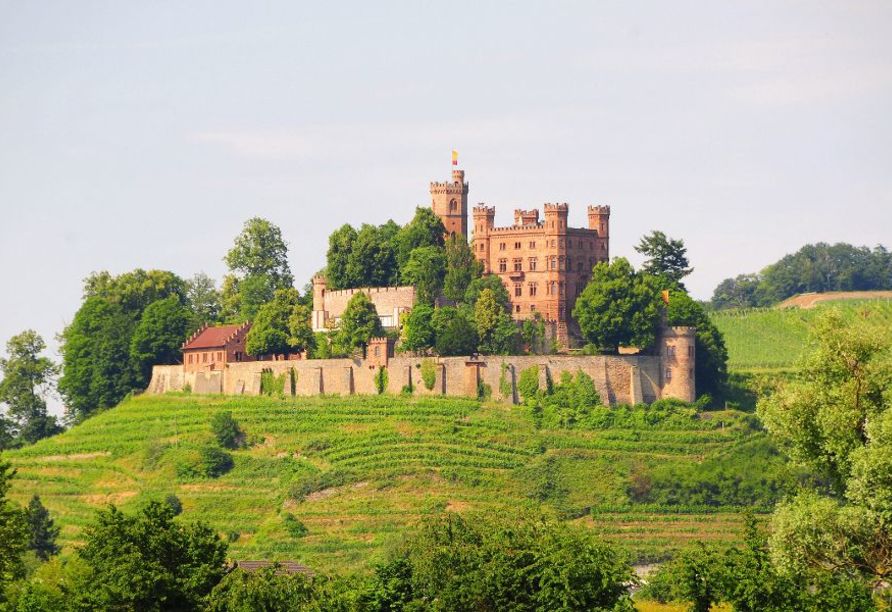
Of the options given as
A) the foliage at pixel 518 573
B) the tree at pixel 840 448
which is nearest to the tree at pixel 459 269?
the foliage at pixel 518 573

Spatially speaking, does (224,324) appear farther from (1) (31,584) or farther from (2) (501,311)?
(1) (31,584)

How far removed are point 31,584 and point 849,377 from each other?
948 inches

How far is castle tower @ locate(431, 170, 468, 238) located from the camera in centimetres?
9981

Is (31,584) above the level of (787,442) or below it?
below

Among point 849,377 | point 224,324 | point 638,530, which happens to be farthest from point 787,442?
point 224,324

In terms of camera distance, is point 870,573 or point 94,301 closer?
point 870,573

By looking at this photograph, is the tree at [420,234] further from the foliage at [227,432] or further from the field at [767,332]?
the field at [767,332]

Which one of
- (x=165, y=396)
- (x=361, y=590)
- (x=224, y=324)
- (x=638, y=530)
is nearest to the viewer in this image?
(x=361, y=590)

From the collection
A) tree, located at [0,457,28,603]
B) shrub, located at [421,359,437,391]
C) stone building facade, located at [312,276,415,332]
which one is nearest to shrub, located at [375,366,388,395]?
shrub, located at [421,359,437,391]

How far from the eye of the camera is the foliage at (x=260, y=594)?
4872 centimetres

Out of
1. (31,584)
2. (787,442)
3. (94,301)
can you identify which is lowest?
(31,584)

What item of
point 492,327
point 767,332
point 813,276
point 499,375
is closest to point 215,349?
point 492,327

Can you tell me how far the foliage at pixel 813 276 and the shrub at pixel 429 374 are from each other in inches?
2496

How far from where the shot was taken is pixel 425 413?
87.5 metres
